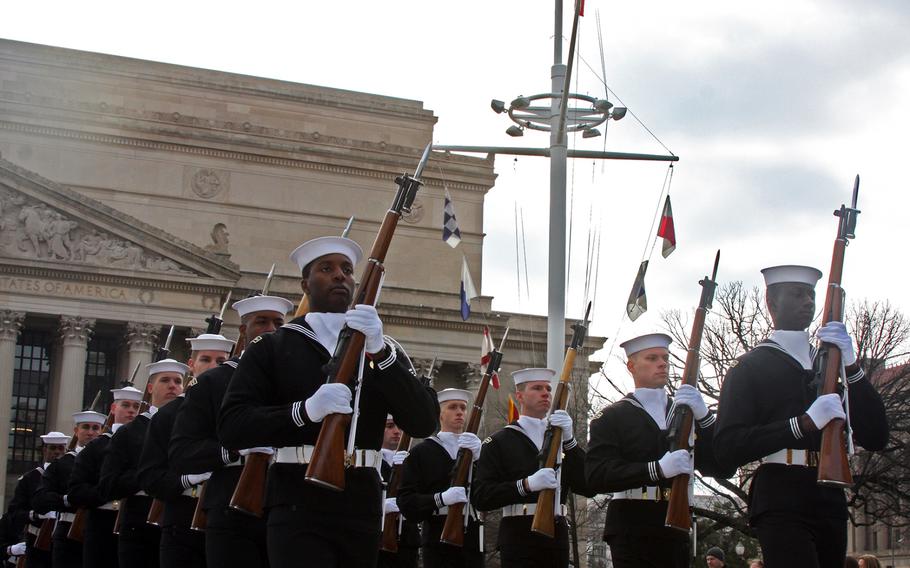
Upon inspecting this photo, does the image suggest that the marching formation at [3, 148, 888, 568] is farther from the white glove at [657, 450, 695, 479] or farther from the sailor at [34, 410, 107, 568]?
the sailor at [34, 410, 107, 568]

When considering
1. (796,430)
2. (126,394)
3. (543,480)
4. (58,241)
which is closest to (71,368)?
(58,241)

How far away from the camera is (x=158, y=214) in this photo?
5466 centimetres

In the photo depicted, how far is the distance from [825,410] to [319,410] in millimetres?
2882

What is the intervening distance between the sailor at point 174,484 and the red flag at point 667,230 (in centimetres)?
859

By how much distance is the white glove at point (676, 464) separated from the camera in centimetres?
941

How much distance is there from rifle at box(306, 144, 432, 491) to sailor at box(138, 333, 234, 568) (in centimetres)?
289

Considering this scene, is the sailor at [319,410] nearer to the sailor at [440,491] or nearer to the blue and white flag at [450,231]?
the sailor at [440,491]

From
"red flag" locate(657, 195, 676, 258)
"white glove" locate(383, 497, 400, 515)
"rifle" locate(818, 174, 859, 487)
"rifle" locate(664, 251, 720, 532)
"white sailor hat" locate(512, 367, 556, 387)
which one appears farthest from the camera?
"red flag" locate(657, 195, 676, 258)

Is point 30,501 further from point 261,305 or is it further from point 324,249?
point 324,249

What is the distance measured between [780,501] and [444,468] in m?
6.81

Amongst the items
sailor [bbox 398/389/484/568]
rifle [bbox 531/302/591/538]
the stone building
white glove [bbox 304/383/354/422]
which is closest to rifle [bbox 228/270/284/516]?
white glove [bbox 304/383/354/422]

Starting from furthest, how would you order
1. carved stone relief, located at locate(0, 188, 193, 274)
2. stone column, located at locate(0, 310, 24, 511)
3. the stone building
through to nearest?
the stone building < carved stone relief, located at locate(0, 188, 193, 274) < stone column, located at locate(0, 310, 24, 511)

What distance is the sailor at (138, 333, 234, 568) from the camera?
1039cm

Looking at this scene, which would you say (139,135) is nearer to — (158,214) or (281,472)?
(158,214)
